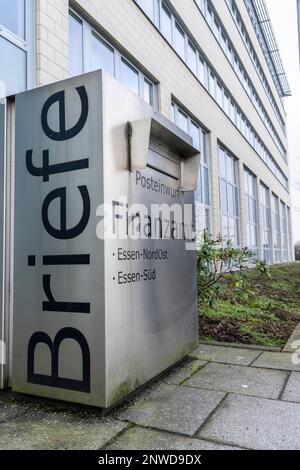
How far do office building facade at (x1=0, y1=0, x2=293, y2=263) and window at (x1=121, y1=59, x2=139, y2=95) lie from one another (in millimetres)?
21

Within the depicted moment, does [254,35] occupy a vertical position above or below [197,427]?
above

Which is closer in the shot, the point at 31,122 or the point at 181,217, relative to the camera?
the point at 31,122

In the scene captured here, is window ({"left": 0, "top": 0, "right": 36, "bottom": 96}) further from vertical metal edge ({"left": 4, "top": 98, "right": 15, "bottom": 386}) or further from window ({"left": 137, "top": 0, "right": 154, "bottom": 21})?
window ({"left": 137, "top": 0, "right": 154, "bottom": 21})

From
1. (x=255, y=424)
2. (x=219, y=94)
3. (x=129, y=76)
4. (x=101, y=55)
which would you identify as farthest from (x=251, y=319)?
(x=219, y=94)

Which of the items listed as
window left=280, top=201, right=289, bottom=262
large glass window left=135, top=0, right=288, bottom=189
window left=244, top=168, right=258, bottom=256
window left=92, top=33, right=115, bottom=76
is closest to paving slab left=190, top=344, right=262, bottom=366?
window left=92, top=33, right=115, bottom=76

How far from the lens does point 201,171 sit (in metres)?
13.0

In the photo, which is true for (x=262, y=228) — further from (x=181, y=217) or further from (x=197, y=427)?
(x=197, y=427)

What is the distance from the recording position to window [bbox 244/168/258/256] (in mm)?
19516

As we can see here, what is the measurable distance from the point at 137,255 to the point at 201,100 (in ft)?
Result: 35.7

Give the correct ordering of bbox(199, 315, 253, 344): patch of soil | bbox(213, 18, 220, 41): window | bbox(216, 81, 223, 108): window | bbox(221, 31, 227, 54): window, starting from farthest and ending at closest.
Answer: bbox(221, 31, 227, 54): window → bbox(216, 81, 223, 108): window → bbox(213, 18, 220, 41): window → bbox(199, 315, 253, 344): patch of soil

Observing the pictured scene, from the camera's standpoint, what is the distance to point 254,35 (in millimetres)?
23656

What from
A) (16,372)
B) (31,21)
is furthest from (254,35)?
(16,372)

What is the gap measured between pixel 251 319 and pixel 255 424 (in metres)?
4.02

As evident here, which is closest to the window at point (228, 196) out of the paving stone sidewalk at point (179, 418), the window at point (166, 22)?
the window at point (166, 22)
